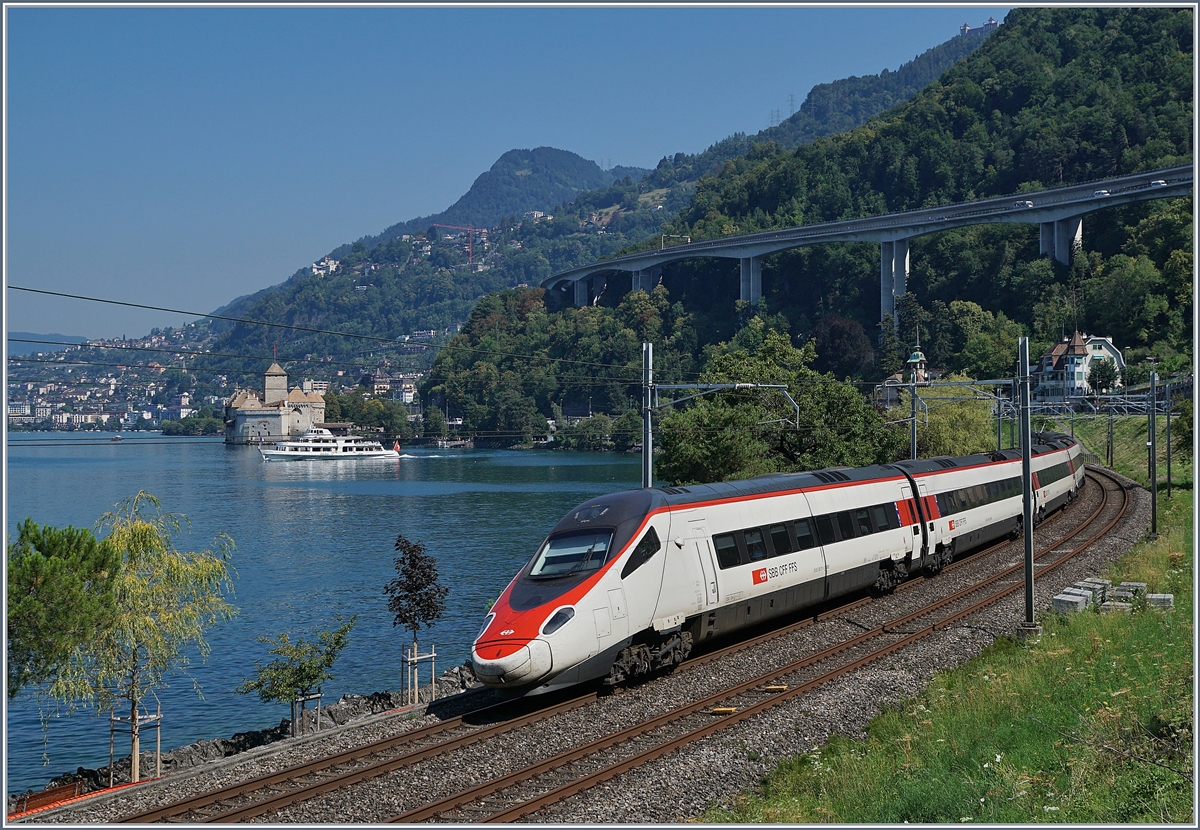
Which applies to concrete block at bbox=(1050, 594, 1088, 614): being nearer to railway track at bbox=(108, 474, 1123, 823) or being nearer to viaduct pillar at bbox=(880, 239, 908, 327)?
railway track at bbox=(108, 474, 1123, 823)

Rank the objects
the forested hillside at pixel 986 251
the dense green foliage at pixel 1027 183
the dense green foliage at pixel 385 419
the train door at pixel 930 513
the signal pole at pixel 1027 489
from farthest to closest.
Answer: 1. the dense green foliage at pixel 385 419
2. the forested hillside at pixel 986 251
3. the dense green foliage at pixel 1027 183
4. the train door at pixel 930 513
5. the signal pole at pixel 1027 489

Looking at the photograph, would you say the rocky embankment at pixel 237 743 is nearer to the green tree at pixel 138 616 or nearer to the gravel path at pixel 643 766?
the green tree at pixel 138 616

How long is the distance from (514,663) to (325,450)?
14543cm

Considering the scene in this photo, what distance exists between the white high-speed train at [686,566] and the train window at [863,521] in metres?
0.03

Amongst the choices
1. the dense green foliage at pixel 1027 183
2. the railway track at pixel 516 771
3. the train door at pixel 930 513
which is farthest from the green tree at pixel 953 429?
the railway track at pixel 516 771

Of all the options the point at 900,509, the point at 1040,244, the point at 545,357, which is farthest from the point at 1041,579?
the point at 545,357

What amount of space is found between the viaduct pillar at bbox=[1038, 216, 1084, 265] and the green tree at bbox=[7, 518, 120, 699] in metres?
129

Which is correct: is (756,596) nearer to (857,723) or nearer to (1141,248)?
(857,723)

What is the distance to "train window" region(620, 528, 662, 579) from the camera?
19125mm

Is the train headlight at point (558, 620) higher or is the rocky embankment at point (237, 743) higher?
the train headlight at point (558, 620)

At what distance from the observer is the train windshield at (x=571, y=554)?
62.5 ft

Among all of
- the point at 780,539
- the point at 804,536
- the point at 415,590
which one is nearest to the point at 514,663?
the point at 780,539

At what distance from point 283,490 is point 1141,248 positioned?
96.0m

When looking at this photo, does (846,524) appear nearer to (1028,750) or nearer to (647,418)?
(647,418)
